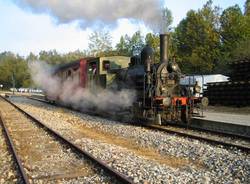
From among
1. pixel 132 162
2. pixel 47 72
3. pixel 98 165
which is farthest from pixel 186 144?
pixel 47 72

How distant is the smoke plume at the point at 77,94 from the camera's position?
1790cm

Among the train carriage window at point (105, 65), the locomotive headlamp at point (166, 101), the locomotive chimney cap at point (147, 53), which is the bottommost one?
the locomotive headlamp at point (166, 101)

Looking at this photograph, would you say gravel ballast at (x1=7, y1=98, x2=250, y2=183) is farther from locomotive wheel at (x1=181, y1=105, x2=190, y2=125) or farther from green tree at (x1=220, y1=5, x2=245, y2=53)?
green tree at (x1=220, y1=5, x2=245, y2=53)

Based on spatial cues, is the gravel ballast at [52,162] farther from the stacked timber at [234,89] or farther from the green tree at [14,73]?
the green tree at [14,73]

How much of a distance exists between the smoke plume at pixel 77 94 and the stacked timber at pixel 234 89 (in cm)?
1107

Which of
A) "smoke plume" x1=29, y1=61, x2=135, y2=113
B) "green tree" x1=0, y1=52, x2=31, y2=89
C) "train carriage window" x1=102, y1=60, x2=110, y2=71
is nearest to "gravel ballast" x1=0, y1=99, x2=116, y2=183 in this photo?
"smoke plume" x1=29, y1=61, x2=135, y2=113

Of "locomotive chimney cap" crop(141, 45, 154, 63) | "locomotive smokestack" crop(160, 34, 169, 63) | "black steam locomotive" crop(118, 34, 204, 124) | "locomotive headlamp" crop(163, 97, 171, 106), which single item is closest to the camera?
"locomotive headlamp" crop(163, 97, 171, 106)

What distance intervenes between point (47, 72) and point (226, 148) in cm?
2743

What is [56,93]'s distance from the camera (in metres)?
31.0

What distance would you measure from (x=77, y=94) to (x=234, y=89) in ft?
37.4

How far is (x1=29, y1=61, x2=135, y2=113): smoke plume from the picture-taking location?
1790 centimetres

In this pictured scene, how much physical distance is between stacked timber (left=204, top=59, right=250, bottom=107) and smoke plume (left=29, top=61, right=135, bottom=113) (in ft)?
36.3

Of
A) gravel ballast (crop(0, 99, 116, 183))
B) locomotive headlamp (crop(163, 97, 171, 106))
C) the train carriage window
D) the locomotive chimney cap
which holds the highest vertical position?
the locomotive chimney cap

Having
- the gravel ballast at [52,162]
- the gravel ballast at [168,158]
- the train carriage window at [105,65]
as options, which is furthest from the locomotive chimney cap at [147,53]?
the gravel ballast at [52,162]
